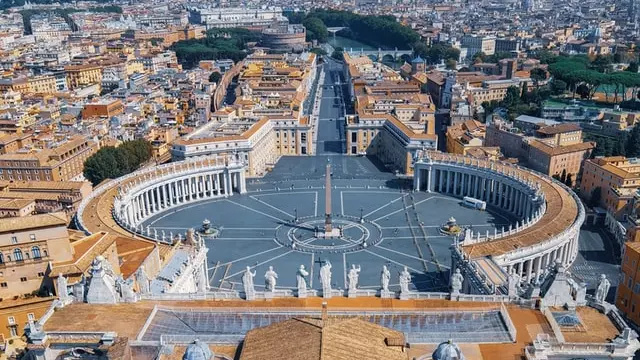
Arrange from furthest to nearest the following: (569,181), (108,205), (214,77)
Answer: (214,77)
(569,181)
(108,205)

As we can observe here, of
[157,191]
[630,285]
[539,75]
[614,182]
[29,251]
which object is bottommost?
[157,191]

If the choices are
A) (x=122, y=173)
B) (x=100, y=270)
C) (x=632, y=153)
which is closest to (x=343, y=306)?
(x=100, y=270)

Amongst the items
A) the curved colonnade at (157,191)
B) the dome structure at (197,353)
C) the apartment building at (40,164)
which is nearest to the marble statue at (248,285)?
the dome structure at (197,353)

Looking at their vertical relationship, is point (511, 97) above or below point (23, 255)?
below

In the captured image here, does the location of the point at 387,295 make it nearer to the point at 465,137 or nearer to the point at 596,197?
the point at 596,197

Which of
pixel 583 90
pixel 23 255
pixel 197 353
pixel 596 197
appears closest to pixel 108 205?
pixel 23 255

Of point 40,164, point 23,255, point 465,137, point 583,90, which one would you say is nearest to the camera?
point 23,255

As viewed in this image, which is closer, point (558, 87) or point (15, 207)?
point (15, 207)

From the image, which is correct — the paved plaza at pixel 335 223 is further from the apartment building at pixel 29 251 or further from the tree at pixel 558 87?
the tree at pixel 558 87

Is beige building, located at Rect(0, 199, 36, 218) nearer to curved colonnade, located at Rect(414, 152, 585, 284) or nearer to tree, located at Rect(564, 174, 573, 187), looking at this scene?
curved colonnade, located at Rect(414, 152, 585, 284)
